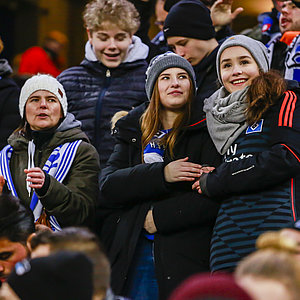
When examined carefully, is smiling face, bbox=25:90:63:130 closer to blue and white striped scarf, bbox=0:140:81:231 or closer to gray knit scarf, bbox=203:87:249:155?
blue and white striped scarf, bbox=0:140:81:231

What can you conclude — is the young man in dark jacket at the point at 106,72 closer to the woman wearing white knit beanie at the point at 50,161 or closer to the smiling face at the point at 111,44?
the smiling face at the point at 111,44

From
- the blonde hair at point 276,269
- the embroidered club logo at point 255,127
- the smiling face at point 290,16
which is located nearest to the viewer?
the blonde hair at point 276,269

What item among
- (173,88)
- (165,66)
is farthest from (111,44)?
(173,88)

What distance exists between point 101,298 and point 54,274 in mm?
337

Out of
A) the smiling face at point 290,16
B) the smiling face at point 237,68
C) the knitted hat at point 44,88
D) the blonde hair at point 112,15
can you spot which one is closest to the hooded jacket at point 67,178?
the knitted hat at point 44,88

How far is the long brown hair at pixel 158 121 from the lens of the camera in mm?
5281

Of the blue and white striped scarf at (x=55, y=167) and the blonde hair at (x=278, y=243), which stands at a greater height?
the blonde hair at (x=278, y=243)

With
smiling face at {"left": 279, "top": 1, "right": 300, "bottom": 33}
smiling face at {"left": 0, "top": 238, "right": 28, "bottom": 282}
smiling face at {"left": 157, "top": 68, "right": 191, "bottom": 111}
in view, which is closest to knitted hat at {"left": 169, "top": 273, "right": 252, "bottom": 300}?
smiling face at {"left": 0, "top": 238, "right": 28, "bottom": 282}

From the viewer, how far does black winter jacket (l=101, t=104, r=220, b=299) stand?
4.99 metres

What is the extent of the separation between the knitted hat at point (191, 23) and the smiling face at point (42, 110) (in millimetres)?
1058

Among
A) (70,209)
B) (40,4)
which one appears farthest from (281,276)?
(40,4)

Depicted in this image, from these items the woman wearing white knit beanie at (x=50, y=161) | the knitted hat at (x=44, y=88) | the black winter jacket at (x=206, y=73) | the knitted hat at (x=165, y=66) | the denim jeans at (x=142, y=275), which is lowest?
the denim jeans at (x=142, y=275)

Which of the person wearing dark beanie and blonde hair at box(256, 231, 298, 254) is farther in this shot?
the person wearing dark beanie

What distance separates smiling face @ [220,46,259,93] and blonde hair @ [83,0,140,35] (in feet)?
4.27
